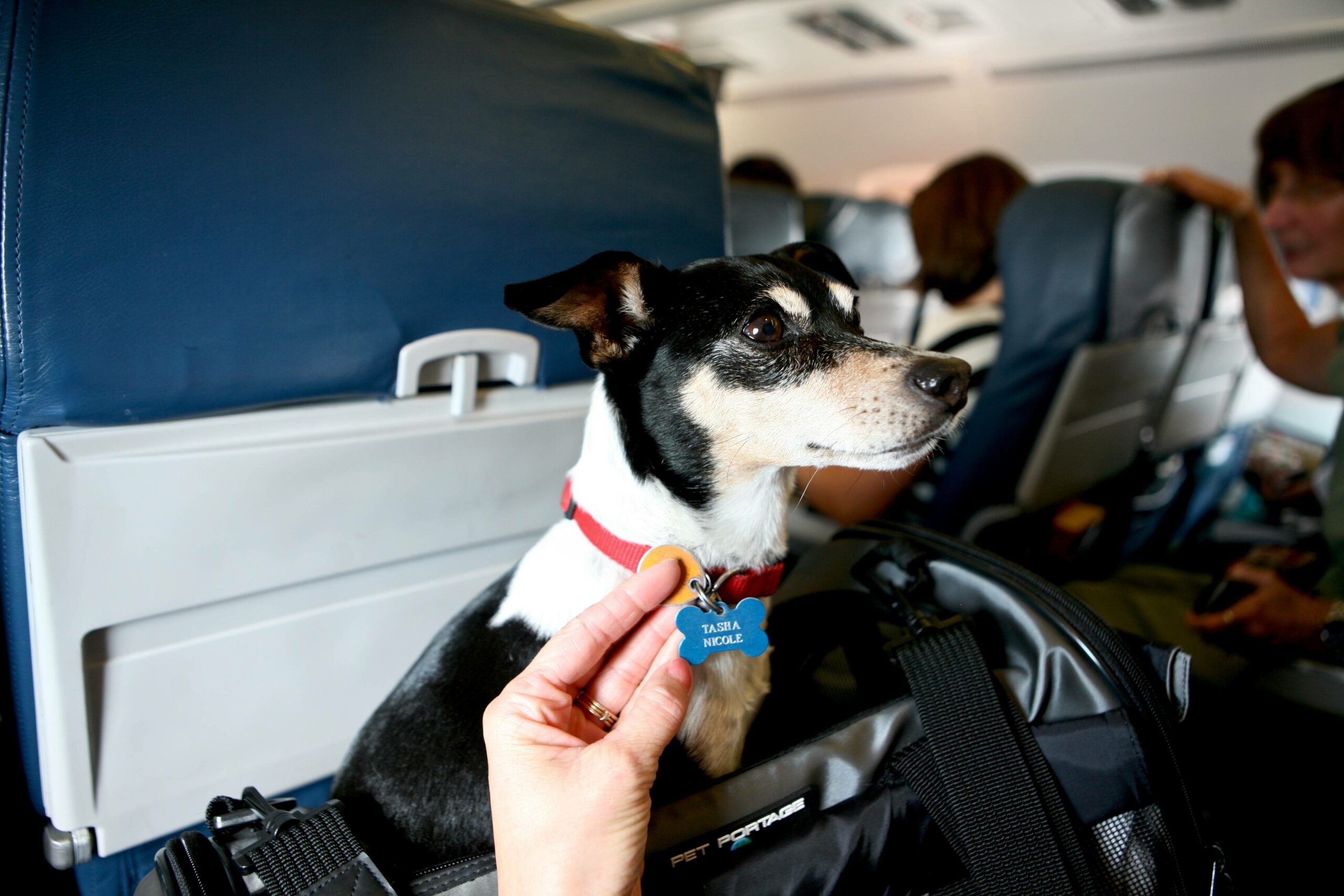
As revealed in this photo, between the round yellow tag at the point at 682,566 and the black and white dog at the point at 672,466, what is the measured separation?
0.19 feet

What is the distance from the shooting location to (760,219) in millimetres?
2770

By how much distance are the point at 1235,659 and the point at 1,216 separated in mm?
2035

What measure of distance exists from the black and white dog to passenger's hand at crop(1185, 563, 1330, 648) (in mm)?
1093

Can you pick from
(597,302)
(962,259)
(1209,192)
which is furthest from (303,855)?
(1209,192)

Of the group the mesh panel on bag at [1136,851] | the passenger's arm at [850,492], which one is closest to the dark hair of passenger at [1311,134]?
the passenger's arm at [850,492]

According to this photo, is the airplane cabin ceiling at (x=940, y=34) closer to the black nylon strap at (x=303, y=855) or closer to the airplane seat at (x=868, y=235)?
the airplane seat at (x=868, y=235)

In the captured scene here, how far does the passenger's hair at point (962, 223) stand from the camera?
2.52 m

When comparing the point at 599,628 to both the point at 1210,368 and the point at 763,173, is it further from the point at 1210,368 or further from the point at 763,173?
the point at 763,173

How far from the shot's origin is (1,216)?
698mm

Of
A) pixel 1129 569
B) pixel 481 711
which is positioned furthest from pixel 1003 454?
pixel 481 711

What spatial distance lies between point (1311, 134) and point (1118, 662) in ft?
5.96

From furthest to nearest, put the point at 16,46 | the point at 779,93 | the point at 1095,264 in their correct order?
the point at 779,93, the point at 1095,264, the point at 16,46

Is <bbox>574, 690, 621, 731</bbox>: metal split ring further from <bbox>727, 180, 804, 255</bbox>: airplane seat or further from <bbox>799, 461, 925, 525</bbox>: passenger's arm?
<bbox>727, 180, 804, 255</bbox>: airplane seat

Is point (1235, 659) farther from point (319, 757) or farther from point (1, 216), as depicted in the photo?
point (1, 216)
